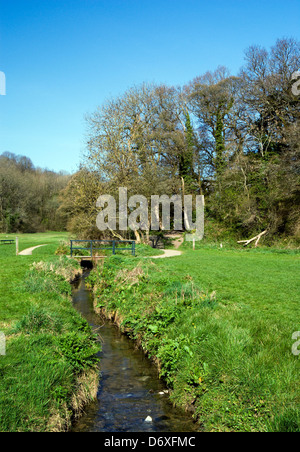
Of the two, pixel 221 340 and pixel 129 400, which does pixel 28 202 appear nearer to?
pixel 129 400

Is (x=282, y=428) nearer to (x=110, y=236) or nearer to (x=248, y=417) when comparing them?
(x=248, y=417)

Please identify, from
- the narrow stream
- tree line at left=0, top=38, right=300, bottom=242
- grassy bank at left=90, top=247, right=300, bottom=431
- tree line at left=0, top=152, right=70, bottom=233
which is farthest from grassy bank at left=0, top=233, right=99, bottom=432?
tree line at left=0, top=152, right=70, bottom=233

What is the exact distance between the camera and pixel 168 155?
36906 mm

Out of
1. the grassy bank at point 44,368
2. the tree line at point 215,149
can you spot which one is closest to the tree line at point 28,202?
the tree line at point 215,149

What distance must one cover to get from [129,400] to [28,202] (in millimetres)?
54368

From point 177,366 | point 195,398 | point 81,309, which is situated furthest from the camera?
point 81,309

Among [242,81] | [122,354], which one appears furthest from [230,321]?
[242,81]

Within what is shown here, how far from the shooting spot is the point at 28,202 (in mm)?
56906

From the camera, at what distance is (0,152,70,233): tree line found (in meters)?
54.8

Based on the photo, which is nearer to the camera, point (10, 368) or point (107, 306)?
point (10, 368)

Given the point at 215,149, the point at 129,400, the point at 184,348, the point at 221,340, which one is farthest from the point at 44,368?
the point at 215,149

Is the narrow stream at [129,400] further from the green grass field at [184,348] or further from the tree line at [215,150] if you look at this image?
the tree line at [215,150]

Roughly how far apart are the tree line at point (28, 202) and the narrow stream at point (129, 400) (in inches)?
1733

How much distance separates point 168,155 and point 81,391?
32699 mm
